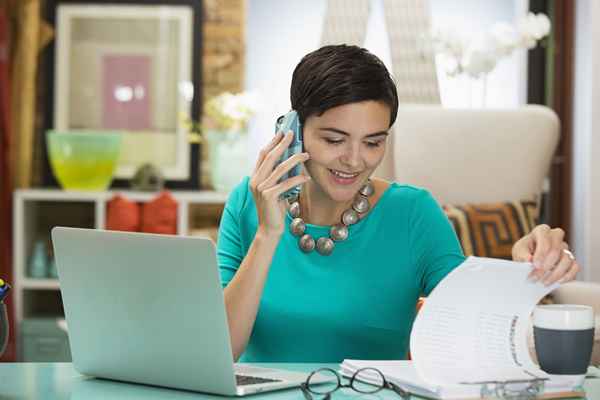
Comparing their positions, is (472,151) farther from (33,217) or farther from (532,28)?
(33,217)

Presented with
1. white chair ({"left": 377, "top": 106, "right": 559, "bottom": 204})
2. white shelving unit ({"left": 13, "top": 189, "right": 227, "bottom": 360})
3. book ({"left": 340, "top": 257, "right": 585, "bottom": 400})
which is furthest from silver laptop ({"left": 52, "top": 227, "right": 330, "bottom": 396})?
white shelving unit ({"left": 13, "top": 189, "right": 227, "bottom": 360})

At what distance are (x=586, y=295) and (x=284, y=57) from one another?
215 cm

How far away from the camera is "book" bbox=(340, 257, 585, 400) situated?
1.34m

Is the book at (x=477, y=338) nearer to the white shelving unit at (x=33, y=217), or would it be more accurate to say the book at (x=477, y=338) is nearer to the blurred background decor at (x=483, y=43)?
the blurred background decor at (x=483, y=43)

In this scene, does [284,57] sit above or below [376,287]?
above

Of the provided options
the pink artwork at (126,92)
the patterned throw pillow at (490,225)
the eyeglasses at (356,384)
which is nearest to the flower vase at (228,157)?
the pink artwork at (126,92)

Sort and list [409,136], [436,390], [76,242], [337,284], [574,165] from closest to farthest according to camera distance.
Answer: [436,390]
[76,242]
[337,284]
[409,136]
[574,165]

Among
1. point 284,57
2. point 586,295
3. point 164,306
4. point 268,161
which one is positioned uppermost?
point 284,57

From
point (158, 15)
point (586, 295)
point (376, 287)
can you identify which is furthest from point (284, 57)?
point (376, 287)

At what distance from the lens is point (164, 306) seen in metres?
1.38

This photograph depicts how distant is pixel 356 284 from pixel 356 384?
50cm

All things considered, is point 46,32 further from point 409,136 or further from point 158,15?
point 409,136

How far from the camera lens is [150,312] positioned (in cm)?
140

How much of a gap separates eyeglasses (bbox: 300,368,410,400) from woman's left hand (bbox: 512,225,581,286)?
24 centimetres
